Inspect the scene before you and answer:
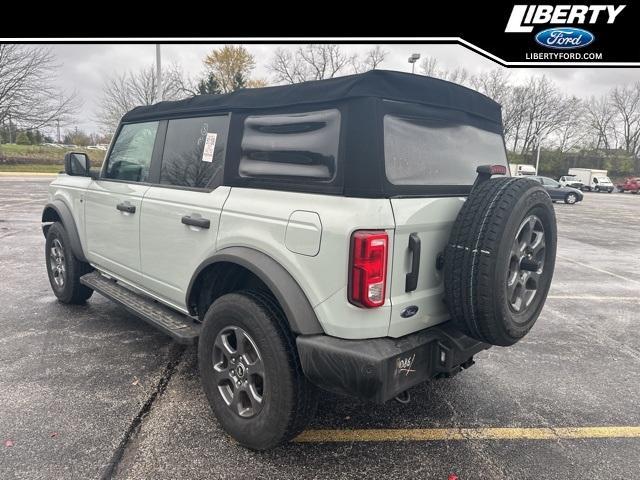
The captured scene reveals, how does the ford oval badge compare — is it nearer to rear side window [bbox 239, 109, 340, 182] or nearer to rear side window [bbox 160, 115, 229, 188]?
rear side window [bbox 239, 109, 340, 182]

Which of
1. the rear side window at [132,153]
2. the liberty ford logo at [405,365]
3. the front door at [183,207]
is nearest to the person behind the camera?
the liberty ford logo at [405,365]

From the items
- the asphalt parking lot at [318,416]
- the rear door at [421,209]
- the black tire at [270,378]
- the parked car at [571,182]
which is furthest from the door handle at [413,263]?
the parked car at [571,182]

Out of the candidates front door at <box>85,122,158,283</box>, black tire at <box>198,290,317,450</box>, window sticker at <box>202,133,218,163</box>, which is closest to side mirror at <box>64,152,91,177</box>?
front door at <box>85,122,158,283</box>

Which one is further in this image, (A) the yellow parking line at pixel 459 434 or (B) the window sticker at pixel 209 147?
(B) the window sticker at pixel 209 147

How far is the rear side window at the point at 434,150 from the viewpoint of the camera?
230 centimetres

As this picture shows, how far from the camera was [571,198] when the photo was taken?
84.2 feet

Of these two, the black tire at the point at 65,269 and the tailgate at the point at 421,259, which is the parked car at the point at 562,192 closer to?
the black tire at the point at 65,269

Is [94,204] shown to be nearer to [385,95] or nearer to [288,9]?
[385,95]

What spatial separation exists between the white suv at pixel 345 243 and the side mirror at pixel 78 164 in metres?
1.74

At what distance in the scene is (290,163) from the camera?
2.49 m

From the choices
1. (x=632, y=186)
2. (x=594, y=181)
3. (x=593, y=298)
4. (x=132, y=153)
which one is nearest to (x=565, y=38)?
(x=593, y=298)

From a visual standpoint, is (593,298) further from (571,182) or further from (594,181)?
(594,181)

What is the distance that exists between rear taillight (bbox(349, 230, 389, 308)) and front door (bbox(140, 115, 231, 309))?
1.05 meters

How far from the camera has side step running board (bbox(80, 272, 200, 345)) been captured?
2980 millimetres
